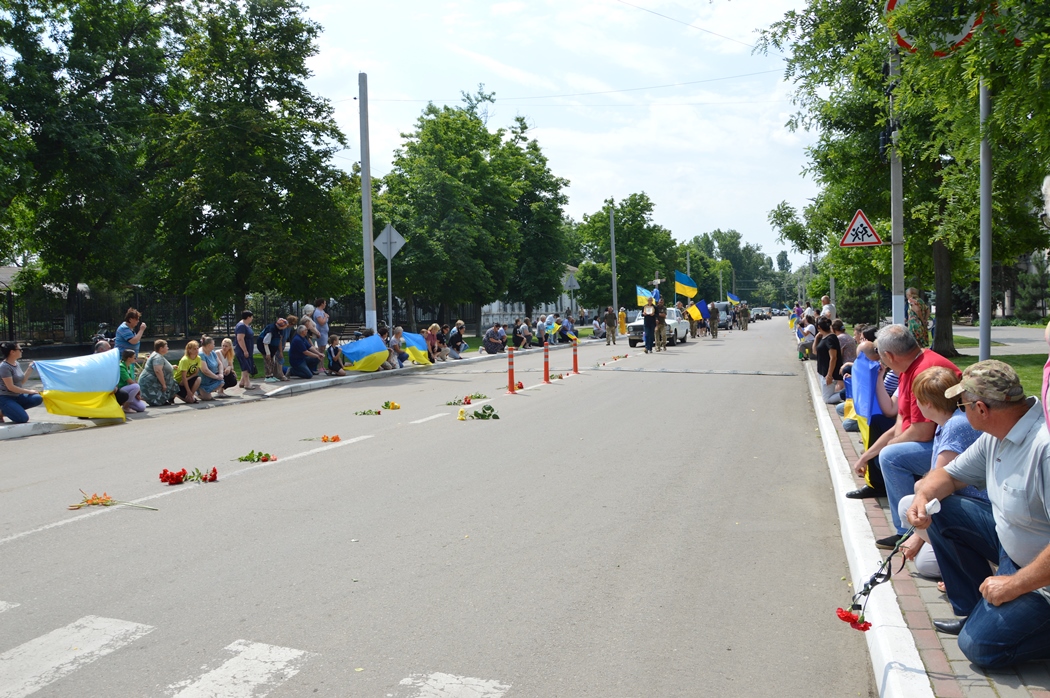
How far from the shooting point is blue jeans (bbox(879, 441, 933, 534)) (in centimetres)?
577

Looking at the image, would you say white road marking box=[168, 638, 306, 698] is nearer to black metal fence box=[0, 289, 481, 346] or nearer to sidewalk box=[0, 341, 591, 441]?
sidewalk box=[0, 341, 591, 441]

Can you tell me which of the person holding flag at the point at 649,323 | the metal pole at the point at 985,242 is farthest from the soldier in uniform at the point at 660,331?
the metal pole at the point at 985,242

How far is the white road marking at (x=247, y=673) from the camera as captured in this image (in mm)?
3934

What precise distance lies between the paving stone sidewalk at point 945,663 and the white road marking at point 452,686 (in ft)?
6.26

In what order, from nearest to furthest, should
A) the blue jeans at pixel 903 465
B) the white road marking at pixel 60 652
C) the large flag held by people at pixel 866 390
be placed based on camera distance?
the white road marking at pixel 60 652
the blue jeans at pixel 903 465
the large flag held by people at pixel 866 390

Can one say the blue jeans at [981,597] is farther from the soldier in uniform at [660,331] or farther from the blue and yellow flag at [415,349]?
the soldier in uniform at [660,331]

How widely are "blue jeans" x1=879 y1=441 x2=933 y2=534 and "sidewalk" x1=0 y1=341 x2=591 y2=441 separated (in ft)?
40.7

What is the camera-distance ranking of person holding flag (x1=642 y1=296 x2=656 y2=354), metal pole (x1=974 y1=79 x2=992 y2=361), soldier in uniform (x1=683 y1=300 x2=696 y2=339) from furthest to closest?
soldier in uniform (x1=683 y1=300 x2=696 y2=339)
person holding flag (x1=642 y1=296 x2=656 y2=354)
metal pole (x1=974 y1=79 x2=992 y2=361)

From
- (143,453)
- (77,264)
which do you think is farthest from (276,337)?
(77,264)

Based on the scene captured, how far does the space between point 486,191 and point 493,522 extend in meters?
44.8

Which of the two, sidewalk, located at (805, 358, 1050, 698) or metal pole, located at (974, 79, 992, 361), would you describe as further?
metal pole, located at (974, 79, 992, 361)

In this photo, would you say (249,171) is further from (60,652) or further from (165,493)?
(60,652)

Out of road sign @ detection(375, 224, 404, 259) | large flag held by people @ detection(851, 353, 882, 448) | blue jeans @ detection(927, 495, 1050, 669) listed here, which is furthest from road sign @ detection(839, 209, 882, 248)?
road sign @ detection(375, 224, 404, 259)

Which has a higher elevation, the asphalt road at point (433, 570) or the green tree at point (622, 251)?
the green tree at point (622, 251)
